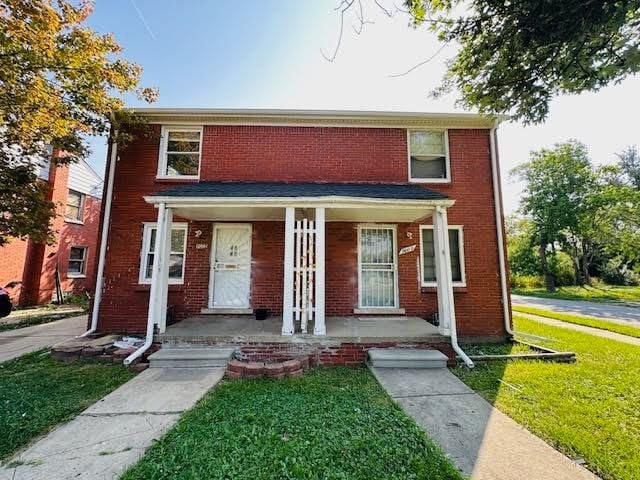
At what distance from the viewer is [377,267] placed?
7.26m

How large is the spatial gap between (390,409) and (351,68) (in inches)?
185

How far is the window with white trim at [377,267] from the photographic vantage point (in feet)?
23.6

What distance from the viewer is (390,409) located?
3461 mm

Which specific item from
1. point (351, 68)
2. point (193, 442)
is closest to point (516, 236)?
point (351, 68)

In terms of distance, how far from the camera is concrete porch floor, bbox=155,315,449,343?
17.1ft

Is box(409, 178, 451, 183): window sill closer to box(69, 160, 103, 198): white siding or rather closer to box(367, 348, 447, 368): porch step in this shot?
box(367, 348, 447, 368): porch step

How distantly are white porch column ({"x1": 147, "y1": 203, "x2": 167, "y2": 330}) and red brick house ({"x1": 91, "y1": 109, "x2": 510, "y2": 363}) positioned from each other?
747 mm

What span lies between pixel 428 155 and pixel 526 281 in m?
26.7

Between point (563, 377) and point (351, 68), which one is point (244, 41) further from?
point (563, 377)

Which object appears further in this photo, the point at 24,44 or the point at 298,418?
the point at 24,44

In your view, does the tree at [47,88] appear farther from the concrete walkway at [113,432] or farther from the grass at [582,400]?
the grass at [582,400]

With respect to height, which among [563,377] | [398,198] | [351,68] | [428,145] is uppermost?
[428,145]

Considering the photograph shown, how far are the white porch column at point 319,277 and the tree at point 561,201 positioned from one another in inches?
986

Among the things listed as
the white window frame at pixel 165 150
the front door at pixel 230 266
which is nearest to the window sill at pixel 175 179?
the white window frame at pixel 165 150
